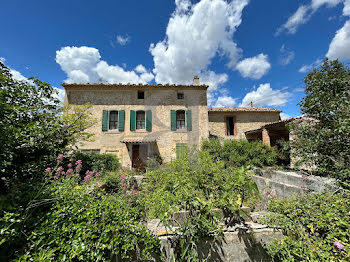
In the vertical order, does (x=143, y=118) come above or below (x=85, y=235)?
above

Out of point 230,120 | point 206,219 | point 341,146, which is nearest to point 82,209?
point 206,219

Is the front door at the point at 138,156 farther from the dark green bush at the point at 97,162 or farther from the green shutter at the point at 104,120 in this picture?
the green shutter at the point at 104,120

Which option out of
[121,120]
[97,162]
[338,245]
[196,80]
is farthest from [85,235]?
[196,80]

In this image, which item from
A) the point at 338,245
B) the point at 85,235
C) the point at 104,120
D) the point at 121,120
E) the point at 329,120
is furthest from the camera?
the point at 121,120

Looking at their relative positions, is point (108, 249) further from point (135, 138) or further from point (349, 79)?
point (135, 138)

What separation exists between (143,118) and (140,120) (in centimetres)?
29

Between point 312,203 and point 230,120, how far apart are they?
11.0m

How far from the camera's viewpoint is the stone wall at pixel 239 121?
1246 cm

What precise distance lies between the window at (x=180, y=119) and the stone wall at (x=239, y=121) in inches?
105

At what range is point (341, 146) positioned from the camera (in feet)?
14.0

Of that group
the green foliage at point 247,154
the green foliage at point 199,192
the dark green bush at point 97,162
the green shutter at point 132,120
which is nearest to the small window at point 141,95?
the green shutter at point 132,120

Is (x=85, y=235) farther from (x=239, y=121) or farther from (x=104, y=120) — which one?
(x=239, y=121)

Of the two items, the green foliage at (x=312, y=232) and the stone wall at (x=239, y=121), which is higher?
the stone wall at (x=239, y=121)

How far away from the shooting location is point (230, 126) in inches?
510
